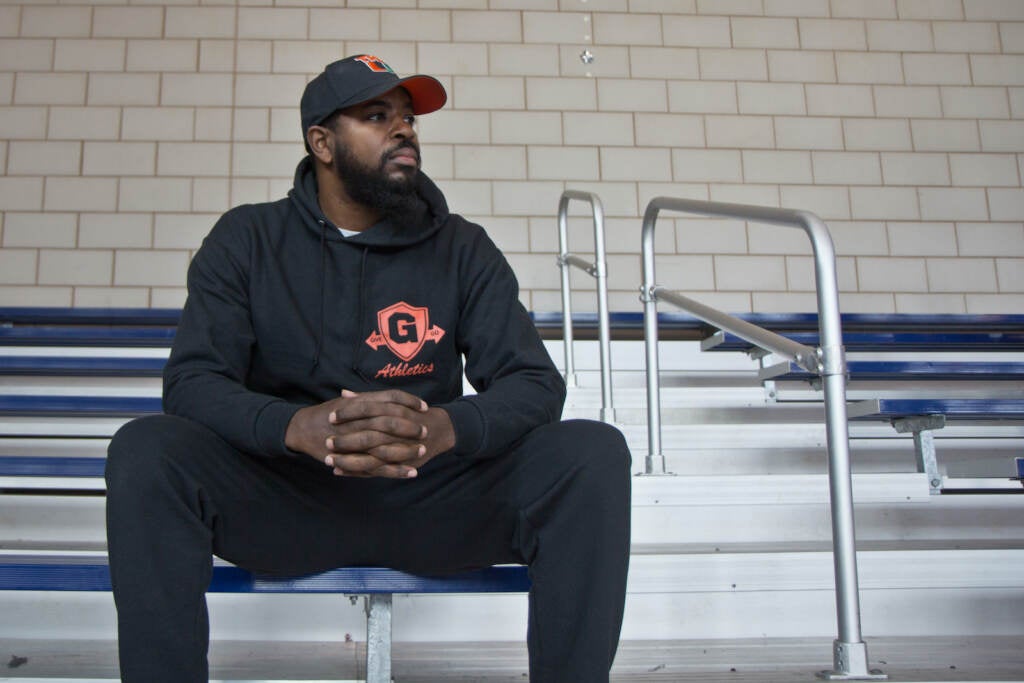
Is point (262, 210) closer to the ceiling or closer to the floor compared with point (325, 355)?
closer to the ceiling

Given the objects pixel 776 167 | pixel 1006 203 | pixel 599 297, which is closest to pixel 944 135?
pixel 1006 203

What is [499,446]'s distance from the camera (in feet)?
3.83

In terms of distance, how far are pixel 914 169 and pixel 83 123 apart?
2.97 m

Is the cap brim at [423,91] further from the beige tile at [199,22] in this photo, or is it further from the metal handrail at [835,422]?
the beige tile at [199,22]

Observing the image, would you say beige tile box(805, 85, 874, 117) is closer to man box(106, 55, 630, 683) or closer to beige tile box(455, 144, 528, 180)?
beige tile box(455, 144, 528, 180)

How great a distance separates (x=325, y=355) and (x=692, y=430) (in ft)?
3.85

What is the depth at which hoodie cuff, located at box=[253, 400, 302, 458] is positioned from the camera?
1.11m

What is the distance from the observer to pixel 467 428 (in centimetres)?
114

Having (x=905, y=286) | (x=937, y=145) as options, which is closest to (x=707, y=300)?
(x=905, y=286)

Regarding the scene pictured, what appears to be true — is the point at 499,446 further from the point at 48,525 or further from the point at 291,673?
the point at 48,525

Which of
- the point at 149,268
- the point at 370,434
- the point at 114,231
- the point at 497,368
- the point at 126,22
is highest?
the point at 126,22

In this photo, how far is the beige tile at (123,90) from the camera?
347cm

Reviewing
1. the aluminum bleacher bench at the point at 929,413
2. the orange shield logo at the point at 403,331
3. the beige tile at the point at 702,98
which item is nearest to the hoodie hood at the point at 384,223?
the orange shield logo at the point at 403,331

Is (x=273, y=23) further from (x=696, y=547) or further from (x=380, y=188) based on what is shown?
(x=696, y=547)
